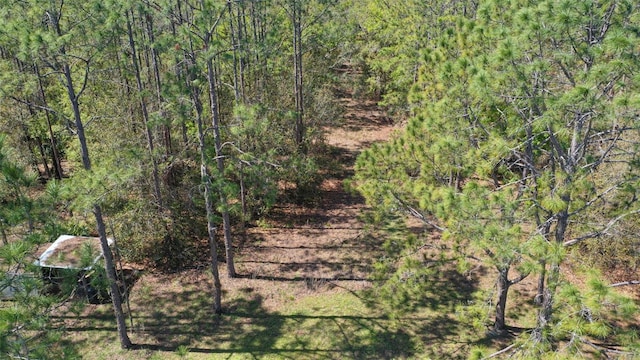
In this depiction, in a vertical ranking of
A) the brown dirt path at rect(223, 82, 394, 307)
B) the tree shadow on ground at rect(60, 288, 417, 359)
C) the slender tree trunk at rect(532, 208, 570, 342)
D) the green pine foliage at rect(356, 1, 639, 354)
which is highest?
the green pine foliage at rect(356, 1, 639, 354)

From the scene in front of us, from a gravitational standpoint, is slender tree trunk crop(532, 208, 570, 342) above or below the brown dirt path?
above

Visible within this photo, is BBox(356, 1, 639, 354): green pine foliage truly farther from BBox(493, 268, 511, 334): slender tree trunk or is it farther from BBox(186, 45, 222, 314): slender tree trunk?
BBox(186, 45, 222, 314): slender tree trunk

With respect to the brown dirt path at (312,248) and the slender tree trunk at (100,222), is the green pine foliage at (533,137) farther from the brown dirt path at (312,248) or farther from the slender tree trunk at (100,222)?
the slender tree trunk at (100,222)

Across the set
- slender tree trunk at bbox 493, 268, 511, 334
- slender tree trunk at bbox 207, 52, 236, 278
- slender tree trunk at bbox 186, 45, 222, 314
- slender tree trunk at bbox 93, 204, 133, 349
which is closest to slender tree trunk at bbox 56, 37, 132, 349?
slender tree trunk at bbox 93, 204, 133, 349

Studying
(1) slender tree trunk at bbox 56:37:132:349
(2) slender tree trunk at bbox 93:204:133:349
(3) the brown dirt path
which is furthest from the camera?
(3) the brown dirt path

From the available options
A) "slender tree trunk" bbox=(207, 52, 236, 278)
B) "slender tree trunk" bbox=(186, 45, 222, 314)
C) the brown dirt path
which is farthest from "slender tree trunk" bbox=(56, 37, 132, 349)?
the brown dirt path

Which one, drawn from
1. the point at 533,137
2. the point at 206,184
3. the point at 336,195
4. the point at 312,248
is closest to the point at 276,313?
the point at 312,248

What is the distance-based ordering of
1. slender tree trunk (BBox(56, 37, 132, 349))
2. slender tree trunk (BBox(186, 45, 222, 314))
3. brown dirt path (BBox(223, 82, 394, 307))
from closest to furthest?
slender tree trunk (BBox(56, 37, 132, 349))
slender tree trunk (BBox(186, 45, 222, 314))
brown dirt path (BBox(223, 82, 394, 307))

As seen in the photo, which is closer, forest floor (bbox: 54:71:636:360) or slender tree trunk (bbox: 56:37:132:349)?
slender tree trunk (bbox: 56:37:132:349)

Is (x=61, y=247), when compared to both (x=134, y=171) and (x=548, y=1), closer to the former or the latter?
(x=134, y=171)

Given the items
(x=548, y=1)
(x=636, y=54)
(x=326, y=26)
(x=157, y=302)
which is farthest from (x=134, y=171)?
(x=326, y=26)
